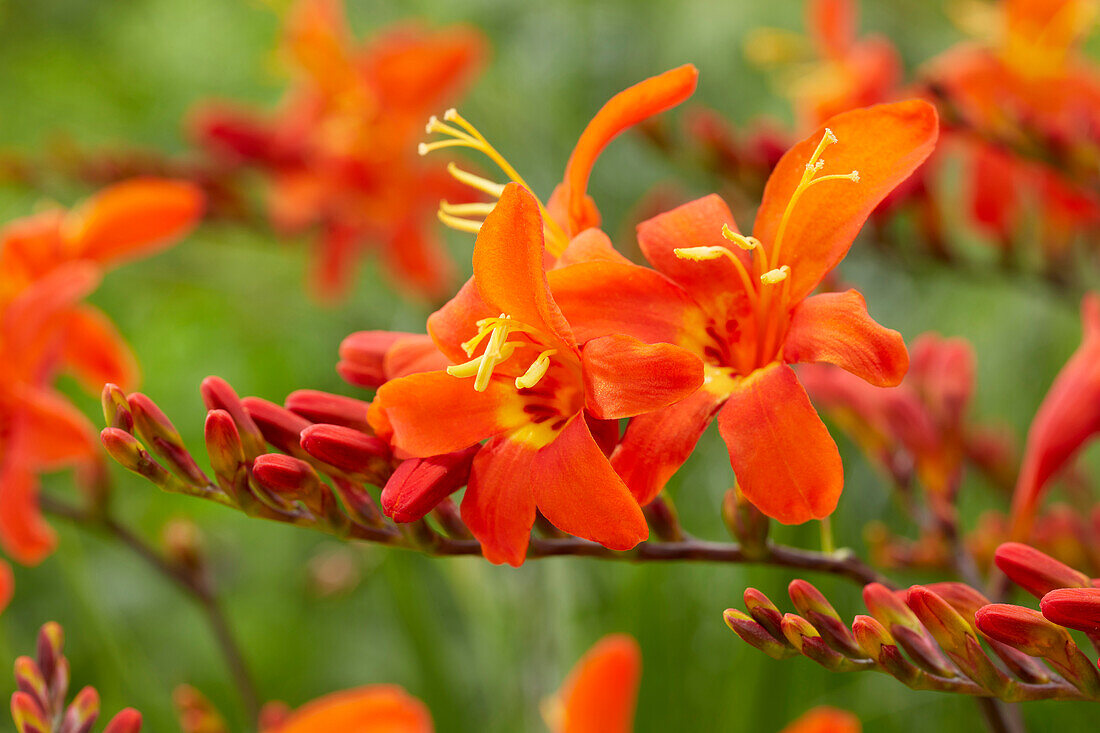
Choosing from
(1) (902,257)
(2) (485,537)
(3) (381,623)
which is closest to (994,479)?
(1) (902,257)

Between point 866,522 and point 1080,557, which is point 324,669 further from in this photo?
point 1080,557

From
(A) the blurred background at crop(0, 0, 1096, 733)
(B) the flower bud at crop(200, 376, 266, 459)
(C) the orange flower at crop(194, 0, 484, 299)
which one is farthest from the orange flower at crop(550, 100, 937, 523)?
(C) the orange flower at crop(194, 0, 484, 299)

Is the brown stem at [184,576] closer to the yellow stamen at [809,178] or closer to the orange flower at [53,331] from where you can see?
the orange flower at [53,331]

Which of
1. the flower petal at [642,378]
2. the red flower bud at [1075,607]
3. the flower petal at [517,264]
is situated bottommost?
the red flower bud at [1075,607]

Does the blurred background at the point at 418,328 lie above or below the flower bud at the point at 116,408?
below

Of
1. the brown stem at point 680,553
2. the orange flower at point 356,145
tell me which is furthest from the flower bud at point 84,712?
the orange flower at point 356,145

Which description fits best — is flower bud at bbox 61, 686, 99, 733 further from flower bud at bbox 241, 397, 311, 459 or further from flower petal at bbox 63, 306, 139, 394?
flower petal at bbox 63, 306, 139, 394
